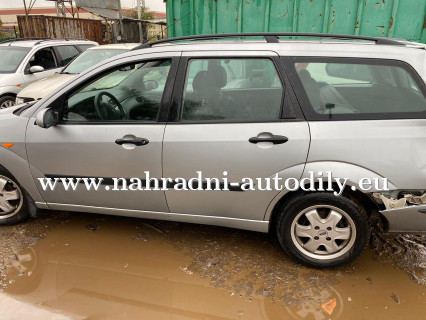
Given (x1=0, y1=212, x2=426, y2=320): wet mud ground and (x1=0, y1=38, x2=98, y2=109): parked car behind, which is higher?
(x1=0, y1=38, x2=98, y2=109): parked car behind

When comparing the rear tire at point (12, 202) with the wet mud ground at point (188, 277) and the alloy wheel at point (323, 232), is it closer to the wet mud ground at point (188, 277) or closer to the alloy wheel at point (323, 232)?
the wet mud ground at point (188, 277)

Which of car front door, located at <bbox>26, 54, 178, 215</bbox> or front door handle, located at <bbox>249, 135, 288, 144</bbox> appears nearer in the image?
front door handle, located at <bbox>249, 135, 288, 144</bbox>

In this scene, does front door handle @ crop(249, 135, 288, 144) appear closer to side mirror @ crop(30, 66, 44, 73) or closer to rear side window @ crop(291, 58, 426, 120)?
rear side window @ crop(291, 58, 426, 120)

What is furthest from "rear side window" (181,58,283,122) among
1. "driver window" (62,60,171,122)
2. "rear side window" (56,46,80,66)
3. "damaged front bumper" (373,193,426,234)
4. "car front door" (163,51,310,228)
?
"rear side window" (56,46,80,66)

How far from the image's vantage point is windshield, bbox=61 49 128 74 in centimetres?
663

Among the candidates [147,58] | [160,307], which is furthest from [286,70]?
[160,307]

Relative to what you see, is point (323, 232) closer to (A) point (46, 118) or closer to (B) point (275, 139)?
(B) point (275, 139)

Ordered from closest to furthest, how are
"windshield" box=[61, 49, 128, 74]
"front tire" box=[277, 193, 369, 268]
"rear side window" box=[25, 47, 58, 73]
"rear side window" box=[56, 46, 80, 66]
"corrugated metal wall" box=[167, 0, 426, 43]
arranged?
"front tire" box=[277, 193, 369, 268] → "corrugated metal wall" box=[167, 0, 426, 43] → "windshield" box=[61, 49, 128, 74] → "rear side window" box=[25, 47, 58, 73] → "rear side window" box=[56, 46, 80, 66]

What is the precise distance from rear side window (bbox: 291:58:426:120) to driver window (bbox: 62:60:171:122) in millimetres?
1063

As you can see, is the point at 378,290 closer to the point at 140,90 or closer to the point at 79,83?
the point at 140,90

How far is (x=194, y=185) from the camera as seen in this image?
260cm

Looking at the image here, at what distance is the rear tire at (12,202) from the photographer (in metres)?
3.09

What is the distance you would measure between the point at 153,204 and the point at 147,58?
117 cm

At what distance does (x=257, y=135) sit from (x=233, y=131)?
18 centimetres
